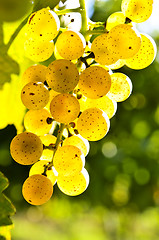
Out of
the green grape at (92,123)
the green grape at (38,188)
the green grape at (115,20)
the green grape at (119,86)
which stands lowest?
the green grape at (38,188)

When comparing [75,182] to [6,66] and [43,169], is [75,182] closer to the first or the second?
[43,169]

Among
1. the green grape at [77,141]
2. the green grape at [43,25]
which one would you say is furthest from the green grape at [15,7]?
the green grape at [77,141]

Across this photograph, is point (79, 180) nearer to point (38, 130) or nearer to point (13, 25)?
point (38, 130)

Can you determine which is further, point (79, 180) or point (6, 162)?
point (6, 162)

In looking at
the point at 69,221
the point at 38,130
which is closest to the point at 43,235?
the point at 69,221

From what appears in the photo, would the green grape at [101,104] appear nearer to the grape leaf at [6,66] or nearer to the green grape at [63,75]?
the green grape at [63,75]

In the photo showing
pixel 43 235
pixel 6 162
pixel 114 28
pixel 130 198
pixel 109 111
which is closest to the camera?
pixel 114 28

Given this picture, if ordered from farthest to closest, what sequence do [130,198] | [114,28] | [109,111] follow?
1. [130,198]
2. [109,111]
3. [114,28]
